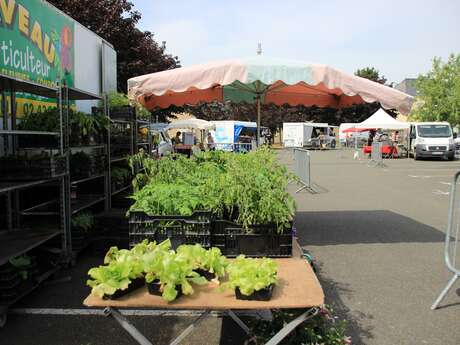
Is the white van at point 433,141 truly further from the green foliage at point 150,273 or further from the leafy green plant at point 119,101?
the green foliage at point 150,273

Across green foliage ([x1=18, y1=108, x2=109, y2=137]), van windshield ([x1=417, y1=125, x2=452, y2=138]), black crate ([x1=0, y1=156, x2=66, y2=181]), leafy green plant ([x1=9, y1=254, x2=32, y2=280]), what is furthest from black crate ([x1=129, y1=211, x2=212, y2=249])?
van windshield ([x1=417, y1=125, x2=452, y2=138])

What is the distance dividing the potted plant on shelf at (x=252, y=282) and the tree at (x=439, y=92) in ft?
126

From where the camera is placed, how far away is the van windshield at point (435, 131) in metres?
26.7

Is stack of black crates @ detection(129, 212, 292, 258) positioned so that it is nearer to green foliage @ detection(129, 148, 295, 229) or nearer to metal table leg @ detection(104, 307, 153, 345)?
green foliage @ detection(129, 148, 295, 229)

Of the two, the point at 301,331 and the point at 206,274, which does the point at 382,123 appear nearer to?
the point at 301,331

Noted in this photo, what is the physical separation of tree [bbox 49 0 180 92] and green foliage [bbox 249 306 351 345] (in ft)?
56.2

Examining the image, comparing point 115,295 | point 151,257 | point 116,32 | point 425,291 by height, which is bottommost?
point 425,291

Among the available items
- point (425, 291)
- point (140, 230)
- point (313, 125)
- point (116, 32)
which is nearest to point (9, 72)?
point (140, 230)

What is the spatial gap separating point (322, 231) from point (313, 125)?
4239 centimetres

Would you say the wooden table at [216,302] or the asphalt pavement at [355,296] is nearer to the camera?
the wooden table at [216,302]

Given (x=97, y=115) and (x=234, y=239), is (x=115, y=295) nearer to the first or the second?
(x=234, y=239)

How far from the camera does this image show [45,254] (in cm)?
543

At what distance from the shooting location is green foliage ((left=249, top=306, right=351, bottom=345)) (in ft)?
9.84

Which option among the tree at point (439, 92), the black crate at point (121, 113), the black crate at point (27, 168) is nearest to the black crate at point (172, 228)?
the black crate at point (27, 168)
